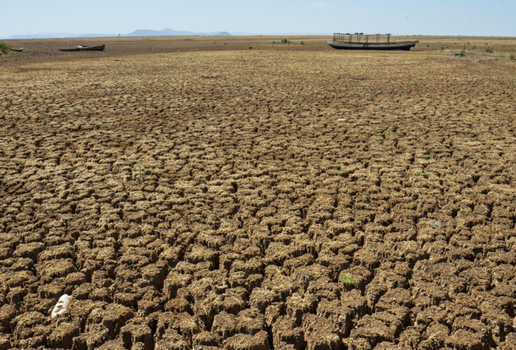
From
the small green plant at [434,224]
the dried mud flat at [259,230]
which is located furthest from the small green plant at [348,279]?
the small green plant at [434,224]

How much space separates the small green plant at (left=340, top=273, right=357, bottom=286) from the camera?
3414mm

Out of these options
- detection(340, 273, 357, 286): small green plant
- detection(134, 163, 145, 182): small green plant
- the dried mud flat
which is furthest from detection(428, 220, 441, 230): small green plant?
detection(134, 163, 145, 182): small green plant

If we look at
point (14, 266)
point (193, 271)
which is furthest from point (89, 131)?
point (193, 271)

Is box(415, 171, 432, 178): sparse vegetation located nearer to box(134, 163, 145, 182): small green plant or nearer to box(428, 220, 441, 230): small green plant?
box(428, 220, 441, 230): small green plant

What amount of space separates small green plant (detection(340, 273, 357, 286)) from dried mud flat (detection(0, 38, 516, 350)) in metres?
0.01

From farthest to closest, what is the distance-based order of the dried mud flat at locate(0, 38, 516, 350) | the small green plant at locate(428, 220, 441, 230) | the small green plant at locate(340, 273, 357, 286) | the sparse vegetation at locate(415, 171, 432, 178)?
the sparse vegetation at locate(415, 171, 432, 178) < the small green plant at locate(428, 220, 441, 230) < the small green plant at locate(340, 273, 357, 286) < the dried mud flat at locate(0, 38, 516, 350)

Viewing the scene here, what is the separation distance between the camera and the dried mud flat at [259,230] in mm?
2992

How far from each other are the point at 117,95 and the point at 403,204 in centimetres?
915

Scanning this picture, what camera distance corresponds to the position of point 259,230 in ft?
14.0

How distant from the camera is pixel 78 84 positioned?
44.8ft

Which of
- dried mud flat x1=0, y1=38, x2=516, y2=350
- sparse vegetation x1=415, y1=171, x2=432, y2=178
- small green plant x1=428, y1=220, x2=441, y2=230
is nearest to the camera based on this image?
dried mud flat x1=0, y1=38, x2=516, y2=350

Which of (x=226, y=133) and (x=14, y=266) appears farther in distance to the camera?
(x=226, y=133)

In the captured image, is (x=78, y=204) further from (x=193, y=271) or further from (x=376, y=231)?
(x=376, y=231)

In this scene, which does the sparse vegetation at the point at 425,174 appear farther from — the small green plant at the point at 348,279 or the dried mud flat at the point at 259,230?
the small green plant at the point at 348,279
